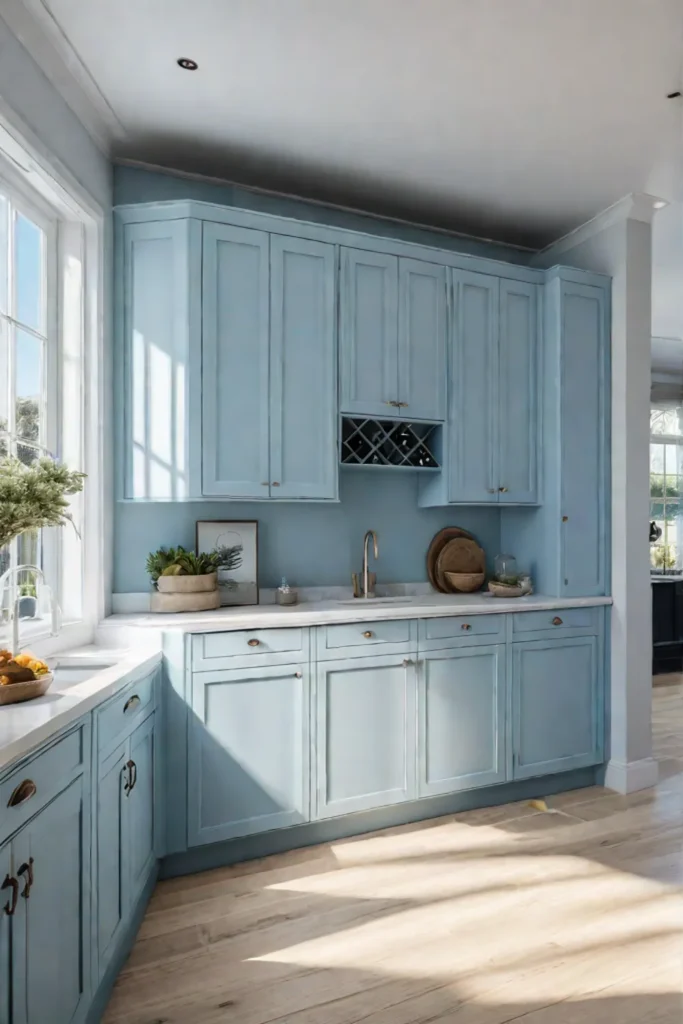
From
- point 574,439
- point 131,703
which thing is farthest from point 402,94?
point 131,703

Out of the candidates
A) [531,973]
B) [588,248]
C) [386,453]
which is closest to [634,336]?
[588,248]

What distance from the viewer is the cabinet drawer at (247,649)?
99.8 inches

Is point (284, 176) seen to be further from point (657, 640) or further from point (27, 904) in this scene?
point (657, 640)

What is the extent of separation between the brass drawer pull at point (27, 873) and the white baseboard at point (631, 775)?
2942 mm

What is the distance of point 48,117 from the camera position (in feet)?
7.43

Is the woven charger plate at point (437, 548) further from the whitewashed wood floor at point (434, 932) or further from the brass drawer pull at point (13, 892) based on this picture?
the brass drawer pull at point (13, 892)

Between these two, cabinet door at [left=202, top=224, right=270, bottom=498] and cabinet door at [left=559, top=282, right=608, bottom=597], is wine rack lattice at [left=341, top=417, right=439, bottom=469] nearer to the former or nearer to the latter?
cabinet door at [left=202, top=224, right=270, bottom=498]

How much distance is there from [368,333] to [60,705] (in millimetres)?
2136

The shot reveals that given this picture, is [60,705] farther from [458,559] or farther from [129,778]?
[458,559]

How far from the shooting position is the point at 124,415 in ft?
9.18

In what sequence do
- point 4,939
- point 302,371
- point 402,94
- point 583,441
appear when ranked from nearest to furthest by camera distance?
1. point 4,939
2. point 402,94
3. point 302,371
4. point 583,441

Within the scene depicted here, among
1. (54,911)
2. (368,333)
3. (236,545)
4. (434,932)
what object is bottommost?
(434,932)

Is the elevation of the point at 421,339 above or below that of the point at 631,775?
above

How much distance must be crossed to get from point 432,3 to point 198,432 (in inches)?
66.4
